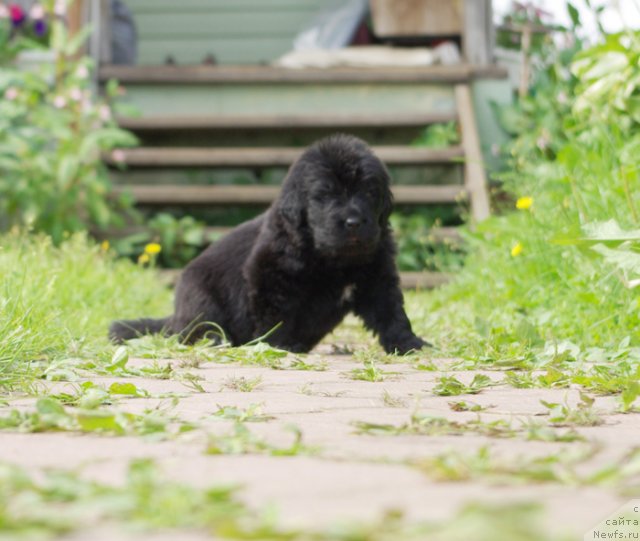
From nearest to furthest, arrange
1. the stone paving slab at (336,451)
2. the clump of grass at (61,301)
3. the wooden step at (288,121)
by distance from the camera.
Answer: the stone paving slab at (336,451) < the clump of grass at (61,301) < the wooden step at (288,121)

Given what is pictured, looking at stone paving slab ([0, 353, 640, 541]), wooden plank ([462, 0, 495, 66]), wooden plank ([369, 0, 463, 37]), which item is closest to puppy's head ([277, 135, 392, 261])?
stone paving slab ([0, 353, 640, 541])

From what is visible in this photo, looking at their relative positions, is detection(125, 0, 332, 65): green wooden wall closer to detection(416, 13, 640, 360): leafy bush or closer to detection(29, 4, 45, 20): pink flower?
detection(29, 4, 45, 20): pink flower

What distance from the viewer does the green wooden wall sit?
1088cm

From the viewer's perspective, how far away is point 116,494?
1.34 metres

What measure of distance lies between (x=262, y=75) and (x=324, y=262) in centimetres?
446

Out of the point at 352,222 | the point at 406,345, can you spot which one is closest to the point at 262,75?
the point at 352,222

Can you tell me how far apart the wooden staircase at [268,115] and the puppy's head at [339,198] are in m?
3.68

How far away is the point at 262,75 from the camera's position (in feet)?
27.1

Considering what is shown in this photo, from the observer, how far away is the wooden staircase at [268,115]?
7.88m

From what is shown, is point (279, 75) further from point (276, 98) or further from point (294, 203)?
point (294, 203)

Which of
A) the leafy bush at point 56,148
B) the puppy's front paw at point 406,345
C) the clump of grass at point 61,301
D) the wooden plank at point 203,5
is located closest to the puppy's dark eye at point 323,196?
the puppy's front paw at point 406,345

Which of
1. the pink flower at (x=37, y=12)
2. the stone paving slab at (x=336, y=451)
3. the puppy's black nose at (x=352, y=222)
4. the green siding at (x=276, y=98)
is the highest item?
the pink flower at (x=37, y=12)

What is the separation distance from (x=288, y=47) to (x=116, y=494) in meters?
9.90

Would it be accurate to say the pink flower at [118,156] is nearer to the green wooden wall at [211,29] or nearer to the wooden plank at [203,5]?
the green wooden wall at [211,29]
